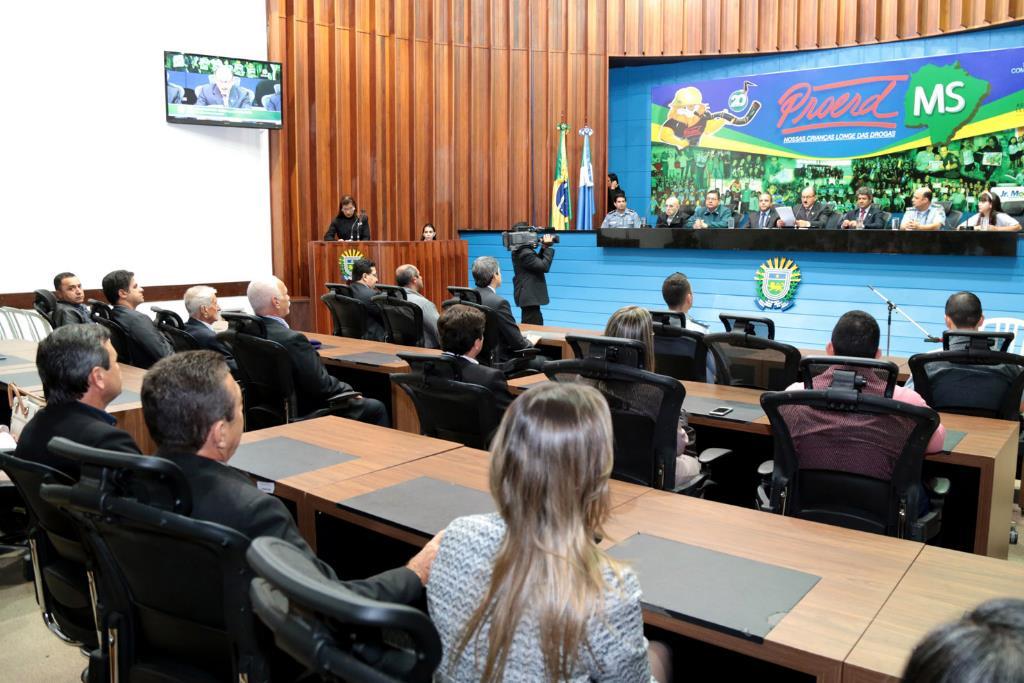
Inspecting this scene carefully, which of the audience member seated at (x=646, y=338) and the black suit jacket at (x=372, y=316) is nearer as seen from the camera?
the audience member seated at (x=646, y=338)

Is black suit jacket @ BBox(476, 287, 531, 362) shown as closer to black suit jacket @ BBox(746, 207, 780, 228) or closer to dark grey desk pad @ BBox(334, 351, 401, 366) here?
dark grey desk pad @ BBox(334, 351, 401, 366)

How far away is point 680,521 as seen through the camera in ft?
6.98

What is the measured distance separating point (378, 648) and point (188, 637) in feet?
2.48

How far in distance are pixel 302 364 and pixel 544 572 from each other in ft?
10.6

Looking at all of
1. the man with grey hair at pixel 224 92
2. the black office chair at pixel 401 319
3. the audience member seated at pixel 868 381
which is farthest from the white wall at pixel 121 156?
the audience member seated at pixel 868 381

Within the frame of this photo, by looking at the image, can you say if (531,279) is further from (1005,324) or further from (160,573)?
(160,573)

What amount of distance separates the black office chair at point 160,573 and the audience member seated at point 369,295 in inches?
178

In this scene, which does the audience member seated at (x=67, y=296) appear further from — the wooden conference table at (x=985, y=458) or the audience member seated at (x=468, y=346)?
the wooden conference table at (x=985, y=458)

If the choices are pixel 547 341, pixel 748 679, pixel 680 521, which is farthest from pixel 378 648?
pixel 547 341

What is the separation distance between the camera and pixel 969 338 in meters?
3.81

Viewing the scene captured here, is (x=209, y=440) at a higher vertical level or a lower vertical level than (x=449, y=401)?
higher

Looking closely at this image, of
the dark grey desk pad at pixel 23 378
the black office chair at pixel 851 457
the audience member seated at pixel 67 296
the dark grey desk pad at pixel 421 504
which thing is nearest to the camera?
the dark grey desk pad at pixel 421 504

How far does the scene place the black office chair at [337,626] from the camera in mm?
1052

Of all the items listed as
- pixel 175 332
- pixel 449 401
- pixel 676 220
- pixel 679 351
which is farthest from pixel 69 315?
pixel 676 220
